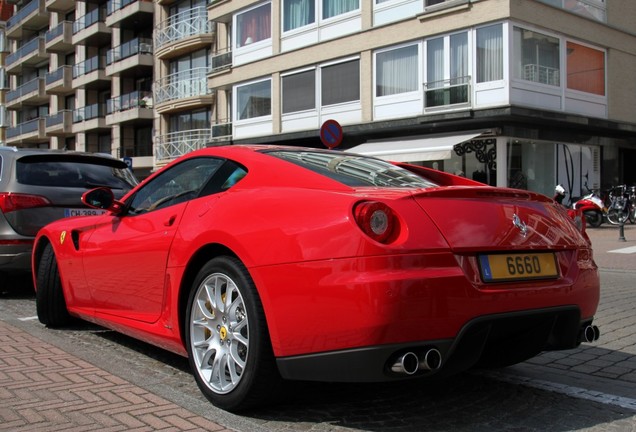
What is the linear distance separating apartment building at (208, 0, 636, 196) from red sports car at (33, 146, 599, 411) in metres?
16.5

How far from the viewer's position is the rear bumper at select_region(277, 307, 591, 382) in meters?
2.70

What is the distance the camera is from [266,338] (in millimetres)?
3002

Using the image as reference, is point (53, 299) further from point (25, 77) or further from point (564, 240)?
point (25, 77)

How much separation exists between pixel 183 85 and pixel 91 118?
41.0 ft

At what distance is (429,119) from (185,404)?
18.1 m

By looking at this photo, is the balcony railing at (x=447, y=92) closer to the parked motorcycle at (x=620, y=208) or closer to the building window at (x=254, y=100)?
the parked motorcycle at (x=620, y=208)

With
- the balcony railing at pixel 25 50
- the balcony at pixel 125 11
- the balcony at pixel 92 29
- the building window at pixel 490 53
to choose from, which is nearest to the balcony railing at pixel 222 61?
the balcony at pixel 125 11

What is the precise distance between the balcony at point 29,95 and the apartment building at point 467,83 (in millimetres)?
31079

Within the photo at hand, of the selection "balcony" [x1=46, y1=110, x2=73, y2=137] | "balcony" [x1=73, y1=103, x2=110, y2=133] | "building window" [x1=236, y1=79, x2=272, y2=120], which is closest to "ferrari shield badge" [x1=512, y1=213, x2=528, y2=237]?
"building window" [x1=236, y1=79, x2=272, y2=120]

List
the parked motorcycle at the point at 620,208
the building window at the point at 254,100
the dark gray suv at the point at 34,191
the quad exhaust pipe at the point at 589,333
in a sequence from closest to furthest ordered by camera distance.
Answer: the quad exhaust pipe at the point at 589,333, the dark gray suv at the point at 34,191, the parked motorcycle at the point at 620,208, the building window at the point at 254,100

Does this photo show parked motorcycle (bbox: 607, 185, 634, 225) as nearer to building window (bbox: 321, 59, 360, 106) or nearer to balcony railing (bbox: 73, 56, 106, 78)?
building window (bbox: 321, 59, 360, 106)

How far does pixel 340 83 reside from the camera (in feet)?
78.9

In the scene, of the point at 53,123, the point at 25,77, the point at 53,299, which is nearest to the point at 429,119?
the point at 53,299

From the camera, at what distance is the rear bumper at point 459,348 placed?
2.70m
